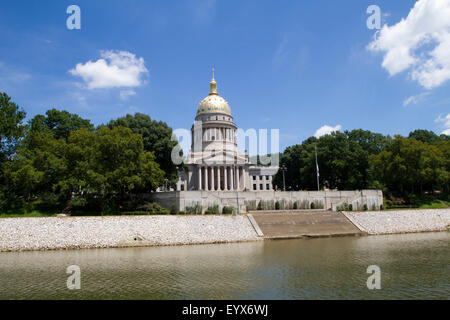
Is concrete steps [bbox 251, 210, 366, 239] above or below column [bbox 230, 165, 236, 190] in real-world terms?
below

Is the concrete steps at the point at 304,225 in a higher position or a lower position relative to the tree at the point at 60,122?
lower

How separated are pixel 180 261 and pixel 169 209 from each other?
2535 centimetres

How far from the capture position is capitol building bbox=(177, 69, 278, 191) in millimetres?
78125

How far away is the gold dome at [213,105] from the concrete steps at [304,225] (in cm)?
5069

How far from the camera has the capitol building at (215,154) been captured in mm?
78125

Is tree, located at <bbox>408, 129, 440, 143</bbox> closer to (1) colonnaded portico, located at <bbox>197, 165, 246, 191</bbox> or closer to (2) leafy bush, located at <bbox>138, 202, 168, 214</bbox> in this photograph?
(1) colonnaded portico, located at <bbox>197, 165, 246, 191</bbox>

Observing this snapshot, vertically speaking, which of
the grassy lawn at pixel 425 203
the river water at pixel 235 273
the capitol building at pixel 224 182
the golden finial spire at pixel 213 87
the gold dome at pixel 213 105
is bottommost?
the river water at pixel 235 273

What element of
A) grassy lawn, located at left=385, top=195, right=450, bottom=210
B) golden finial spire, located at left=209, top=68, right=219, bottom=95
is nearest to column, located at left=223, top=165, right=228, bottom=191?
golden finial spire, located at left=209, top=68, right=219, bottom=95

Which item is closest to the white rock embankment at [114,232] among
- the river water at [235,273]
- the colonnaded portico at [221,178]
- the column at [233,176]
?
the river water at [235,273]

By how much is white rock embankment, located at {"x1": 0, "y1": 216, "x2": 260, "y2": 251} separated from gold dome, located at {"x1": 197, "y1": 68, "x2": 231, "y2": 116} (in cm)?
5616

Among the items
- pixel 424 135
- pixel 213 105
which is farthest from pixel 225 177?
pixel 424 135

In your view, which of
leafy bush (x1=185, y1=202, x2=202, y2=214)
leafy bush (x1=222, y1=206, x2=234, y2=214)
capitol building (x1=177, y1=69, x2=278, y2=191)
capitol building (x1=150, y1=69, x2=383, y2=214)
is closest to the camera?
leafy bush (x1=222, y1=206, x2=234, y2=214)

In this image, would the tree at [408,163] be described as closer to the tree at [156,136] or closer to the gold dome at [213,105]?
the tree at [156,136]

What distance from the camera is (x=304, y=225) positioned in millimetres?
40188
